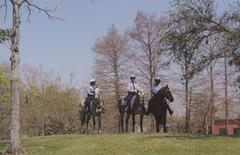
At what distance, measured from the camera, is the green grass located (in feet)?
55.1

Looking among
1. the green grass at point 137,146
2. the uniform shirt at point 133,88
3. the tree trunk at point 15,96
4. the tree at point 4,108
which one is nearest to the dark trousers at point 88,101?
the uniform shirt at point 133,88

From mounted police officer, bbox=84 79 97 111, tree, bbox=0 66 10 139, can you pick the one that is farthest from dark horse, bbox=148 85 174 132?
tree, bbox=0 66 10 139

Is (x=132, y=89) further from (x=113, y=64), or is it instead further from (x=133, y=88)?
(x=113, y=64)

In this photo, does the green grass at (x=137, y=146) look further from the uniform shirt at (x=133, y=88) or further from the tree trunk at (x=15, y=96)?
the uniform shirt at (x=133, y=88)

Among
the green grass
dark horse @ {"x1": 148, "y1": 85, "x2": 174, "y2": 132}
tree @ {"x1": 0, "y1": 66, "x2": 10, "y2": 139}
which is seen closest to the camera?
the green grass

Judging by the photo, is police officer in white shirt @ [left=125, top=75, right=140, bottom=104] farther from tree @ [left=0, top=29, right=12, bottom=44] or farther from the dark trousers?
tree @ [left=0, top=29, right=12, bottom=44]

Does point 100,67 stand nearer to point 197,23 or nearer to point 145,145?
point 197,23

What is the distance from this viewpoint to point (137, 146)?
1783 centimetres

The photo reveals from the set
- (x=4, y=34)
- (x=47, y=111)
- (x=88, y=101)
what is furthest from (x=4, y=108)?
(x=4, y=34)

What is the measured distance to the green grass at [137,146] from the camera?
55.1 feet

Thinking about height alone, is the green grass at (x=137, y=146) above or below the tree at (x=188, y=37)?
below

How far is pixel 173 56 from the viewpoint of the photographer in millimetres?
24531

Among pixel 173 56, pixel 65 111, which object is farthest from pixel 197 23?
pixel 65 111

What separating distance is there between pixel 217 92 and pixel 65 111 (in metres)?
15.6
